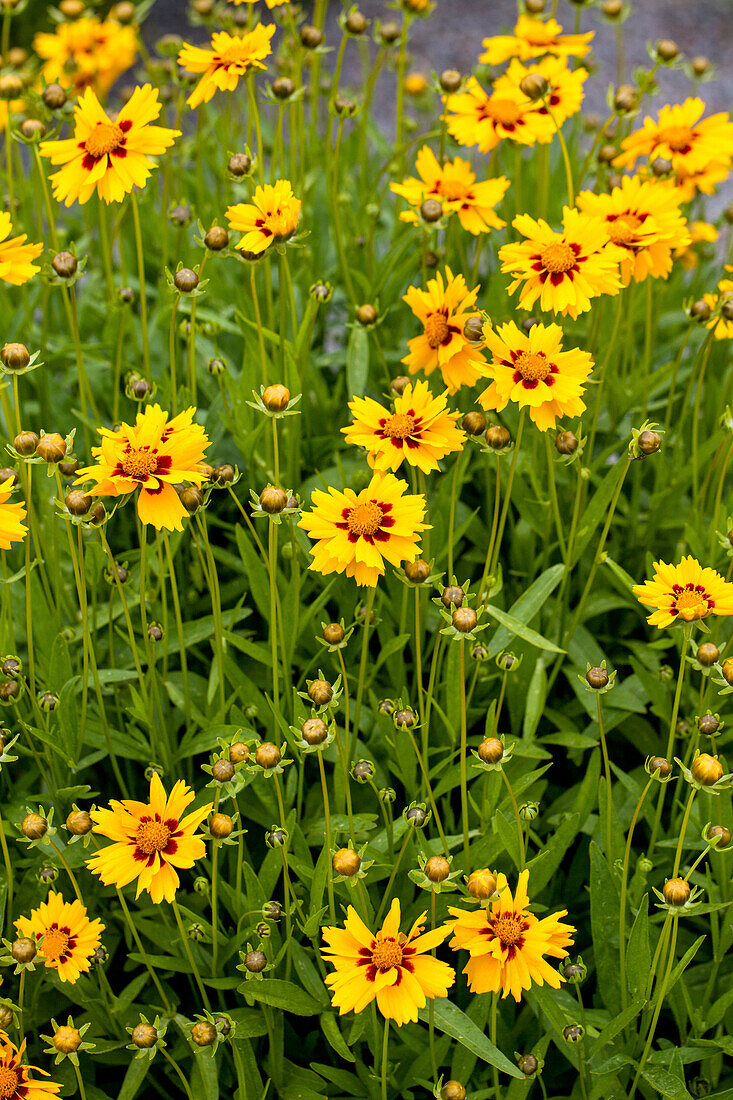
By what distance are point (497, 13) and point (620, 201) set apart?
463cm

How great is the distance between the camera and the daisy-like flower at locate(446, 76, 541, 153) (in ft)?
5.22

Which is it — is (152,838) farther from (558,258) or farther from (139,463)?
(558,258)

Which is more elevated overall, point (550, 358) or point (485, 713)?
point (550, 358)

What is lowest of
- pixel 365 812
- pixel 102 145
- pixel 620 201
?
pixel 365 812

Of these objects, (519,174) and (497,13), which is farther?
(497,13)

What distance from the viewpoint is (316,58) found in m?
1.99

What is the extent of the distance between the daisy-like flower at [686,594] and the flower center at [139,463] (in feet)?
1.62

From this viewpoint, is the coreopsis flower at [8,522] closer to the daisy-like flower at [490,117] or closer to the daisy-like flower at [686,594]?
the daisy-like flower at [686,594]

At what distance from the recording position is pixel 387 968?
1004 millimetres

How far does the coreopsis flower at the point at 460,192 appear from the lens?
1534mm

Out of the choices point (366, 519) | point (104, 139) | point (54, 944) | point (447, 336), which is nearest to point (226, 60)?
point (104, 139)

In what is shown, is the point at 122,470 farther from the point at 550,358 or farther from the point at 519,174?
the point at 519,174

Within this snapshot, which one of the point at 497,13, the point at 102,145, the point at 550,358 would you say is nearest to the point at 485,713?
the point at 550,358

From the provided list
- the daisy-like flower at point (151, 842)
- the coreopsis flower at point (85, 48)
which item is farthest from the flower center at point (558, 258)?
the coreopsis flower at point (85, 48)
